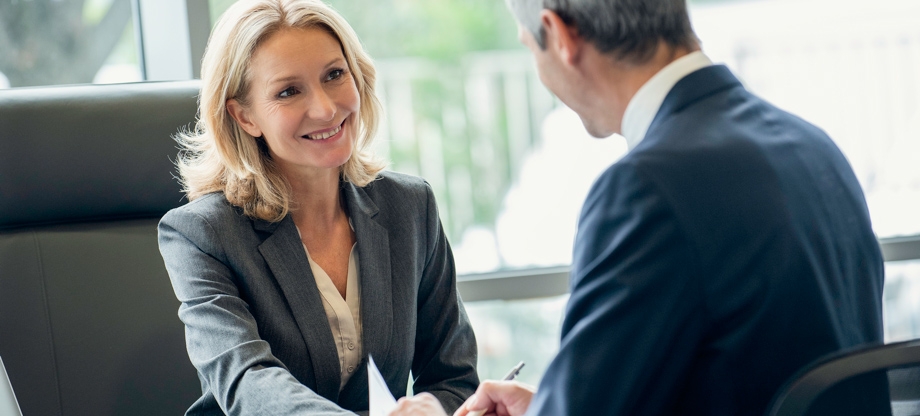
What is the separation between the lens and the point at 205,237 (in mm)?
1464

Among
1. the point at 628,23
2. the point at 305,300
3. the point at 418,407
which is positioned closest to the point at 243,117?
the point at 305,300

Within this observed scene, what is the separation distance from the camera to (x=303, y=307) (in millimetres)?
1491

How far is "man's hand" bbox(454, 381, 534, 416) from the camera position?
1222 mm

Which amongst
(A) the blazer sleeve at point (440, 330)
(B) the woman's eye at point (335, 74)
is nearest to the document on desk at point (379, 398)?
(A) the blazer sleeve at point (440, 330)

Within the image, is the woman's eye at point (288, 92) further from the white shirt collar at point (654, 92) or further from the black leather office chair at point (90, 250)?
the white shirt collar at point (654, 92)

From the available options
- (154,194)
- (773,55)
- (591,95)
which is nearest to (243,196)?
(154,194)

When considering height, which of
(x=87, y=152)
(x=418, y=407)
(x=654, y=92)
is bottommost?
(x=418, y=407)

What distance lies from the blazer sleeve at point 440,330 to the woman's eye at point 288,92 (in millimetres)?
339

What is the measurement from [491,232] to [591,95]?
5.78 feet

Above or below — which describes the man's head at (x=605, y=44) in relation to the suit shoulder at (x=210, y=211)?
above

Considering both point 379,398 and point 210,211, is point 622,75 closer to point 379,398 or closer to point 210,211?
point 379,398

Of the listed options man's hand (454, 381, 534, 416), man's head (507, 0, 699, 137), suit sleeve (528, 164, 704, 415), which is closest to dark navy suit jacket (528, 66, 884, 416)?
suit sleeve (528, 164, 704, 415)

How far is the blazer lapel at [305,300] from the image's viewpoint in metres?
1.49

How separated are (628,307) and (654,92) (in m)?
0.25
